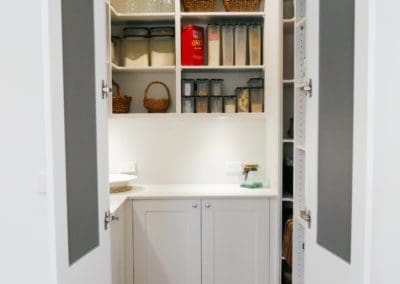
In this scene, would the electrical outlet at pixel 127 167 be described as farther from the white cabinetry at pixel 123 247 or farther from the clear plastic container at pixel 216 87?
the clear plastic container at pixel 216 87

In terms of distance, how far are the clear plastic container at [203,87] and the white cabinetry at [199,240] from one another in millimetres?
892

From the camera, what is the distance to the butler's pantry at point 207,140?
2.68m

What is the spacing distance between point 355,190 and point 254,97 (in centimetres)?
185

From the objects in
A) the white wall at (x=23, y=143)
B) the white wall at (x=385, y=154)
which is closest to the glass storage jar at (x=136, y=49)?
the white wall at (x=23, y=143)

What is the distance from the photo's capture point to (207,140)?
3283mm

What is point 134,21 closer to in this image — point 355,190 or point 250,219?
point 250,219

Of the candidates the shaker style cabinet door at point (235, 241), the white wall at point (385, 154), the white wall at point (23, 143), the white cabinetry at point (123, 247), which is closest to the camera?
the white wall at point (385, 154)

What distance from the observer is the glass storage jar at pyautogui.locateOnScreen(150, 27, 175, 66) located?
2.98 meters

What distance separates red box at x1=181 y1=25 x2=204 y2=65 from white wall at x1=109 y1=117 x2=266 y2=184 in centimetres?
56

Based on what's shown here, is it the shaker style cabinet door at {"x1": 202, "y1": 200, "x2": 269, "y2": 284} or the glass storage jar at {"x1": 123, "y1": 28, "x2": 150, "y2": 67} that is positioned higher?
the glass storage jar at {"x1": 123, "y1": 28, "x2": 150, "y2": 67}

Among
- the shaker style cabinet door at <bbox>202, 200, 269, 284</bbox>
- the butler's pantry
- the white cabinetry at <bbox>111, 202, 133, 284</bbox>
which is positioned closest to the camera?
the white cabinetry at <bbox>111, 202, 133, 284</bbox>

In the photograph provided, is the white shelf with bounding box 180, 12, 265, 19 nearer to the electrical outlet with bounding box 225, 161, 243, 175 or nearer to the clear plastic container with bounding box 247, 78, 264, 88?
the clear plastic container with bounding box 247, 78, 264, 88

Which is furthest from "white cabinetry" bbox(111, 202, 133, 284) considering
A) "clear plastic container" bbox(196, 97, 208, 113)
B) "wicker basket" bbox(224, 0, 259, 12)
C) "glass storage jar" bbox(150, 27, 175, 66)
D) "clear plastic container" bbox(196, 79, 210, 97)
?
"wicker basket" bbox(224, 0, 259, 12)

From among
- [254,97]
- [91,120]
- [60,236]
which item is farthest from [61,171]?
[254,97]
